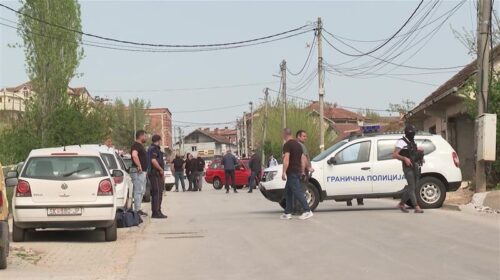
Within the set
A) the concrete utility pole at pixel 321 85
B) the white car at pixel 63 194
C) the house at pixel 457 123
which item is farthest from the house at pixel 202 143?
the white car at pixel 63 194

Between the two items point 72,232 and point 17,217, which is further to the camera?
point 72,232

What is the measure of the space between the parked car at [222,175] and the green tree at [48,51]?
8463mm

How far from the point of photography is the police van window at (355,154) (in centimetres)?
1529

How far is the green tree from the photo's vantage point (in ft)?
95.1

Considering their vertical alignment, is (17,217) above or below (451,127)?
below

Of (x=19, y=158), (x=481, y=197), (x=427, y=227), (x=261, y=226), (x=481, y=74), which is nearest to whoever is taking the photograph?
(x=427, y=227)

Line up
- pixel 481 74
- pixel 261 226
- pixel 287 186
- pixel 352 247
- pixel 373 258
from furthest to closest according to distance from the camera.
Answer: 1. pixel 481 74
2. pixel 287 186
3. pixel 261 226
4. pixel 352 247
5. pixel 373 258

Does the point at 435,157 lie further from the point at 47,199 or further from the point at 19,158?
the point at 19,158

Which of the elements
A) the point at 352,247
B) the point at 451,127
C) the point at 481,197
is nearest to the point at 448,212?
the point at 481,197

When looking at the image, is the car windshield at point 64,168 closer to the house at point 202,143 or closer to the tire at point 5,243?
the tire at point 5,243

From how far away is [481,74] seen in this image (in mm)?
16047

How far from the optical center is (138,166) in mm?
14828

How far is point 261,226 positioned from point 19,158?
1714cm

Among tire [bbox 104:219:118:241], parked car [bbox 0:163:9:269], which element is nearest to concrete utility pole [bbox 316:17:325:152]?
tire [bbox 104:219:118:241]
